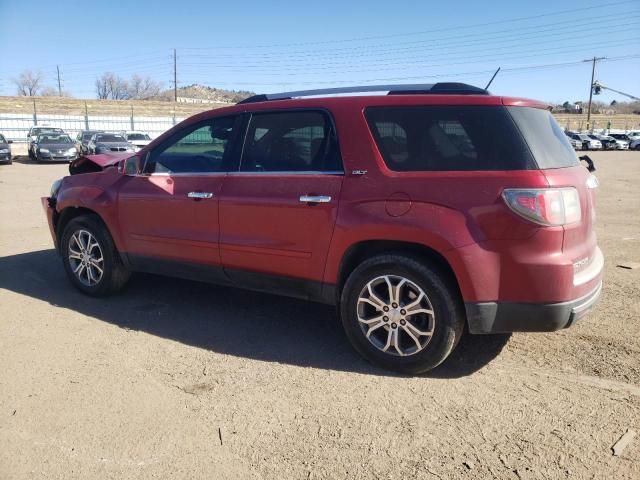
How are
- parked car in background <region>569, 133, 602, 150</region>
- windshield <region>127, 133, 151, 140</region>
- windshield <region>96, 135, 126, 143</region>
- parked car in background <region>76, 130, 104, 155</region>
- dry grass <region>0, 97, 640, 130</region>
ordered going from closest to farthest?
windshield <region>96, 135, 126, 143</region> < parked car in background <region>76, 130, 104, 155</region> < windshield <region>127, 133, 151, 140</region> < dry grass <region>0, 97, 640, 130</region> < parked car in background <region>569, 133, 602, 150</region>

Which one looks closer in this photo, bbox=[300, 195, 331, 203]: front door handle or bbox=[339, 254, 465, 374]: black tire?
bbox=[339, 254, 465, 374]: black tire

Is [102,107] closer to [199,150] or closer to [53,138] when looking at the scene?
[53,138]

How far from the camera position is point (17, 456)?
8.91 ft

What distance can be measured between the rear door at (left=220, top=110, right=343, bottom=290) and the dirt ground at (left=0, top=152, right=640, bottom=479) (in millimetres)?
645

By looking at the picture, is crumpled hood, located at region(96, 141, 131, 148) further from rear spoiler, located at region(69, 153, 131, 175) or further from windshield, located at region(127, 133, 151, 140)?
rear spoiler, located at region(69, 153, 131, 175)

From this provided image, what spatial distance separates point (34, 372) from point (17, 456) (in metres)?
1.02

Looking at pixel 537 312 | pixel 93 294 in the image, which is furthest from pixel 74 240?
pixel 537 312

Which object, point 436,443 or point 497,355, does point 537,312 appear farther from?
point 436,443

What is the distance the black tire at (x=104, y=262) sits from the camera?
16.5 ft

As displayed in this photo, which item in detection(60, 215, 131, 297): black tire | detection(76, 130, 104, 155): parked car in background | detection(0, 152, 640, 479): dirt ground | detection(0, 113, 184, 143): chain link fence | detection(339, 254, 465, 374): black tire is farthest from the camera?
detection(0, 113, 184, 143): chain link fence

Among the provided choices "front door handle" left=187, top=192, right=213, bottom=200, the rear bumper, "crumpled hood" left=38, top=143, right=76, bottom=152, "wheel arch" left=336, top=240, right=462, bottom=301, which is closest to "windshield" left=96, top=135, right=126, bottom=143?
"crumpled hood" left=38, top=143, right=76, bottom=152

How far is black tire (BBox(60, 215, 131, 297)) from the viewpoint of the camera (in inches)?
199

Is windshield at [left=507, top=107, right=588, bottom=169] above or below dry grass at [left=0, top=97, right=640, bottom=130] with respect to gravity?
above

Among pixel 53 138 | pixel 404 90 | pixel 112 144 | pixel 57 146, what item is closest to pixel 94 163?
pixel 404 90
